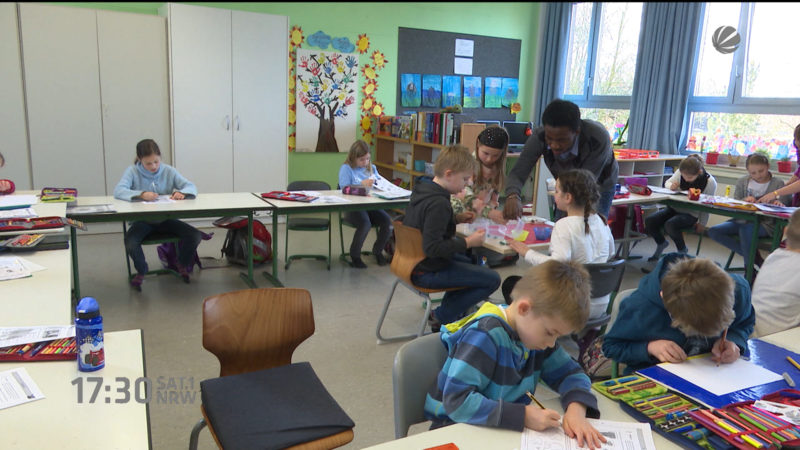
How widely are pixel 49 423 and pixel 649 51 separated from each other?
674cm

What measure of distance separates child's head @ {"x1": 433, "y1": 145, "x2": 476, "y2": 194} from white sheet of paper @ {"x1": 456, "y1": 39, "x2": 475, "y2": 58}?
4.65 m

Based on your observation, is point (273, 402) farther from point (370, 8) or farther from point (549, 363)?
point (370, 8)

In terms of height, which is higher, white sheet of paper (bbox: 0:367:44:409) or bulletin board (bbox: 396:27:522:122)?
bulletin board (bbox: 396:27:522:122)

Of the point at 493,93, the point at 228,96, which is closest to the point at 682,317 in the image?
the point at 228,96

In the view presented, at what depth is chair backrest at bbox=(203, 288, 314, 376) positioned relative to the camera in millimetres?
1839

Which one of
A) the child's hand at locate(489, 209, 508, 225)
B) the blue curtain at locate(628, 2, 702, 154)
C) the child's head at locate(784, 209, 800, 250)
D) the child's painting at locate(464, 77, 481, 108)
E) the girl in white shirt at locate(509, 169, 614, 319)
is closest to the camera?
the child's head at locate(784, 209, 800, 250)

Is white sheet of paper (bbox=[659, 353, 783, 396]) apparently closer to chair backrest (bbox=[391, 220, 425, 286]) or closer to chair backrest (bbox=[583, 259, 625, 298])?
chair backrest (bbox=[583, 259, 625, 298])

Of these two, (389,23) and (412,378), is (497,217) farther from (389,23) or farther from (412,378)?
(389,23)

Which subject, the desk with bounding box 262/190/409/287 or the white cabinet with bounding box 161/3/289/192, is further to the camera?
the white cabinet with bounding box 161/3/289/192

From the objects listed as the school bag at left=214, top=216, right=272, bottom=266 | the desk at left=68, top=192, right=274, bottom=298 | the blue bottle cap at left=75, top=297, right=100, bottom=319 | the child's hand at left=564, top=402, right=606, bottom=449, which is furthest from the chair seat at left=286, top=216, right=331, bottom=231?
the child's hand at left=564, top=402, right=606, bottom=449

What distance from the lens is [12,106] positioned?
4.98 meters

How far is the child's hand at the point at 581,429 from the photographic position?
1.21 meters

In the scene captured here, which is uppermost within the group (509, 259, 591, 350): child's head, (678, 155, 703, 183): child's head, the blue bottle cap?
(678, 155, 703, 183): child's head

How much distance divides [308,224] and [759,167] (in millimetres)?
3811
